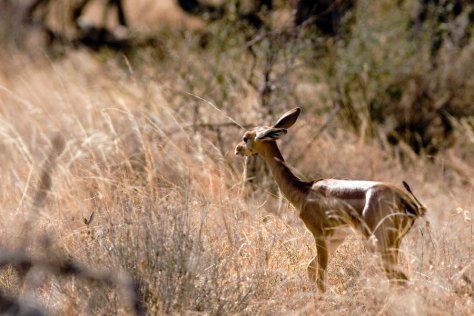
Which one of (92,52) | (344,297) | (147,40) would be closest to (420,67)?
Answer: (147,40)

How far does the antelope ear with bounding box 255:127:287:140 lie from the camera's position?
496cm

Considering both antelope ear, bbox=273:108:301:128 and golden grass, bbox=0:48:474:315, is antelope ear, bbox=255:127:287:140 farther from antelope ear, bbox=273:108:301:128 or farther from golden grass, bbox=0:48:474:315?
golden grass, bbox=0:48:474:315

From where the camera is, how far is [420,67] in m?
9.77

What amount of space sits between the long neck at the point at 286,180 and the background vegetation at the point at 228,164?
38cm

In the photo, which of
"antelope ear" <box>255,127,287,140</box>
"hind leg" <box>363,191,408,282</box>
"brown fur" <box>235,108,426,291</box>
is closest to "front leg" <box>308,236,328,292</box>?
"brown fur" <box>235,108,426,291</box>

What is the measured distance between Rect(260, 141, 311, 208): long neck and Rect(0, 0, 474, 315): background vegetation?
14.8 inches

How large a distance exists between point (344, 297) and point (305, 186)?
2.10 feet

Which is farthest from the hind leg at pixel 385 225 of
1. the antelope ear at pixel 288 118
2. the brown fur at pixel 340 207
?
the antelope ear at pixel 288 118

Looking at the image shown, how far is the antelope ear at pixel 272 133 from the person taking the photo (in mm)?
4957

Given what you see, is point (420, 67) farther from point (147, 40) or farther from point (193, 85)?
point (147, 40)

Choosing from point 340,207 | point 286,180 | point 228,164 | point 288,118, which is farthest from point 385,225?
point 228,164

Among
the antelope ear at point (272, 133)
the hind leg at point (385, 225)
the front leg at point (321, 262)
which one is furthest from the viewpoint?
the antelope ear at point (272, 133)

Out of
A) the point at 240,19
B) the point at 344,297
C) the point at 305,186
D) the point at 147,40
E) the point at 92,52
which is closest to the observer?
the point at 344,297

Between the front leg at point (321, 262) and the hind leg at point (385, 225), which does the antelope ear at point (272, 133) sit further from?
the hind leg at point (385, 225)
